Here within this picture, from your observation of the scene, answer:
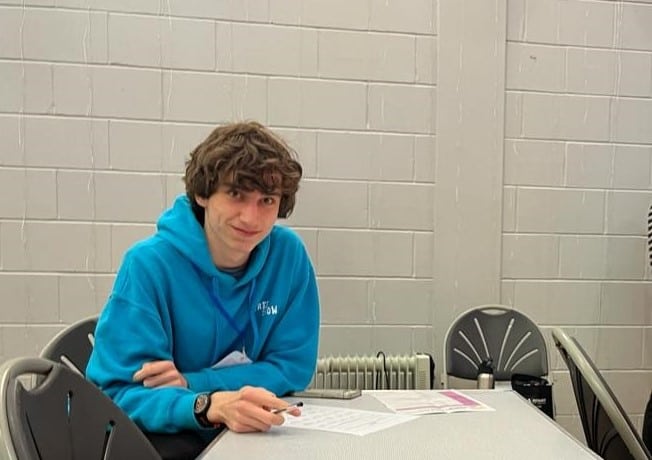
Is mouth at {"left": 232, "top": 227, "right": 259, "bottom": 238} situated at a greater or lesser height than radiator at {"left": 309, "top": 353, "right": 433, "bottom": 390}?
greater

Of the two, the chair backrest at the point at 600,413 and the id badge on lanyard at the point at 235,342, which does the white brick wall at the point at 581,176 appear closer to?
the chair backrest at the point at 600,413

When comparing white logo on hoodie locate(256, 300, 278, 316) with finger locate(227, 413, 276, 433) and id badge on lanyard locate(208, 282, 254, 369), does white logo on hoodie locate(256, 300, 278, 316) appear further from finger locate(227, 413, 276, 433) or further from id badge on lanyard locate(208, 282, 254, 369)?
finger locate(227, 413, 276, 433)

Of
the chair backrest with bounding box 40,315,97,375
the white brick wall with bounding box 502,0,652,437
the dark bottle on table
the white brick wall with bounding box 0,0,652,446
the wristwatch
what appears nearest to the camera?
the wristwatch

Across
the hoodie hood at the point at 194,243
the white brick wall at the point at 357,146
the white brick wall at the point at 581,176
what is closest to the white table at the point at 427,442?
the hoodie hood at the point at 194,243

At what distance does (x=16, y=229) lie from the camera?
7.91ft

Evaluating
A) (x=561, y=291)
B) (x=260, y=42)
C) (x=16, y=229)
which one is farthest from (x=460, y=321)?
(x=16, y=229)

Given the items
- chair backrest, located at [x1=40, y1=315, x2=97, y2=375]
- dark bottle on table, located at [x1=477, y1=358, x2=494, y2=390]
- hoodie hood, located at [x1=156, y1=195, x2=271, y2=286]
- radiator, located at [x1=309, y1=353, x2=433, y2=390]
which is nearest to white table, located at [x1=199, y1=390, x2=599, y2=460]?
hoodie hood, located at [x1=156, y1=195, x2=271, y2=286]

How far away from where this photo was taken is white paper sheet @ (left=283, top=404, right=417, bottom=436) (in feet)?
4.09

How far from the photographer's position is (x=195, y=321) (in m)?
1.42

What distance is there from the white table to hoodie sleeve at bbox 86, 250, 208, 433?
0.13m

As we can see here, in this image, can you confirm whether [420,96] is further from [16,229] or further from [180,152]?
[16,229]

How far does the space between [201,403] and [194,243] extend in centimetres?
37

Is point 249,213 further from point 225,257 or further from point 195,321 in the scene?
point 195,321

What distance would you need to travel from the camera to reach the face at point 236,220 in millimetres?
1416
